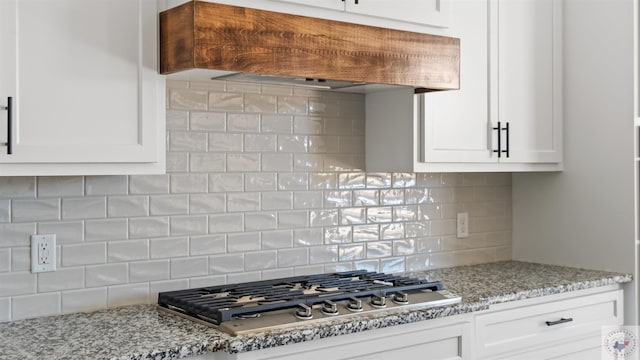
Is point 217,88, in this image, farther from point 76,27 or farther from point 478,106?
point 478,106

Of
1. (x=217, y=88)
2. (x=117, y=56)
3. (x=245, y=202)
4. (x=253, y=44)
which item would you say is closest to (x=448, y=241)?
(x=245, y=202)

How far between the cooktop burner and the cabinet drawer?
0.80 ft

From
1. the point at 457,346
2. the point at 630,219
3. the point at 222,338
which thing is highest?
the point at 630,219

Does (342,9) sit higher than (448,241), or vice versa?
(342,9)

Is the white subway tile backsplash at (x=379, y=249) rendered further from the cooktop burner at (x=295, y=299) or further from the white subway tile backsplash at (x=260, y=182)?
the white subway tile backsplash at (x=260, y=182)

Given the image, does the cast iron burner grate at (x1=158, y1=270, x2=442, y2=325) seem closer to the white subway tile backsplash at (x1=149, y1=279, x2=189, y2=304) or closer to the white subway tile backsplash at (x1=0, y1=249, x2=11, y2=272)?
the white subway tile backsplash at (x1=149, y1=279, x2=189, y2=304)

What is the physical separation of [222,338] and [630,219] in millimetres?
1994

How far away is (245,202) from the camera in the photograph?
2.71 meters

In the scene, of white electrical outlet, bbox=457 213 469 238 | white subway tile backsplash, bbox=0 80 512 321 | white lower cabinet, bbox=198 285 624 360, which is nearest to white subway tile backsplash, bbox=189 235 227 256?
white subway tile backsplash, bbox=0 80 512 321

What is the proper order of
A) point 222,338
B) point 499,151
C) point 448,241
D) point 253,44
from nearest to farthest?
point 222,338 → point 253,44 → point 499,151 → point 448,241

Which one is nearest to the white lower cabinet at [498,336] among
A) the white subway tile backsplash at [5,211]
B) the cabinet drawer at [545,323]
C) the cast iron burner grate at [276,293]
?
the cabinet drawer at [545,323]

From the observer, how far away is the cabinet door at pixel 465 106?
2.82 m

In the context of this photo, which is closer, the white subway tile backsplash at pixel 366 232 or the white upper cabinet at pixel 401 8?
the white upper cabinet at pixel 401 8

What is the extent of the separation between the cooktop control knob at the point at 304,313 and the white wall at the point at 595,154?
1656mm
